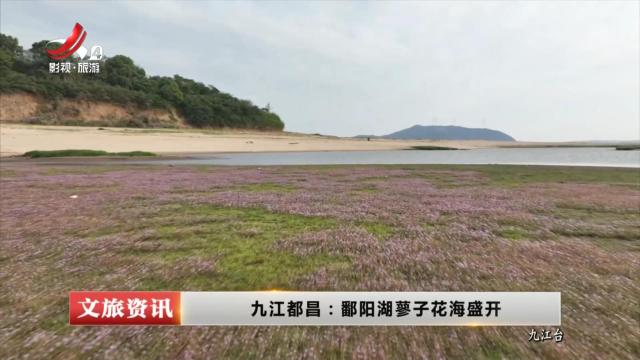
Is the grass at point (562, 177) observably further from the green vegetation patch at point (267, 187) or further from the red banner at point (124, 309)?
the red banner at point (124, 309)

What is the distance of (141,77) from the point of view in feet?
559

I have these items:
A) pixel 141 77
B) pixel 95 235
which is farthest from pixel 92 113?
pixel 95 235

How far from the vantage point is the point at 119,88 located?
137 meters

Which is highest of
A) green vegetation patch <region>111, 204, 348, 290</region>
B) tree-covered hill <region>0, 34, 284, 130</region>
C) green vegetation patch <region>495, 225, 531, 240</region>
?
tree-covered hill <region>0, 34, 284, 130</region>

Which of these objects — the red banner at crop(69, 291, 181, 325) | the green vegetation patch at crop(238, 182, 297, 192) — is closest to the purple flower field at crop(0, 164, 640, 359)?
the red banner at crop(69, 291, 181, 325)

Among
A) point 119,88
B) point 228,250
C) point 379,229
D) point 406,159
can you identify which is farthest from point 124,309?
point 119,88

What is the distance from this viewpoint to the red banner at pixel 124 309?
463 centimetres

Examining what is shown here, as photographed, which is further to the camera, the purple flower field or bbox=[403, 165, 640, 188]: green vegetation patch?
bbox=[403, 165, 640, 188]: green vegetation patch

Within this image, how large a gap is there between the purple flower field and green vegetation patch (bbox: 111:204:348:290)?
5 cm

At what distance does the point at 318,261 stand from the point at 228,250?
277 cm

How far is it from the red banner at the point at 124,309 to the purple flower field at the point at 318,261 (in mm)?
161

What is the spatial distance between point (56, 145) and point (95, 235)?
83.8 m

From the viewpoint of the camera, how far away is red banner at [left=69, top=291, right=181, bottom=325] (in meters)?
4.63

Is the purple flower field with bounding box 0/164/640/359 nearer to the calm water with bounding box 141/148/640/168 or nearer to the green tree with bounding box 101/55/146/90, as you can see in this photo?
the calm water with bounding box 141/148/640/168
